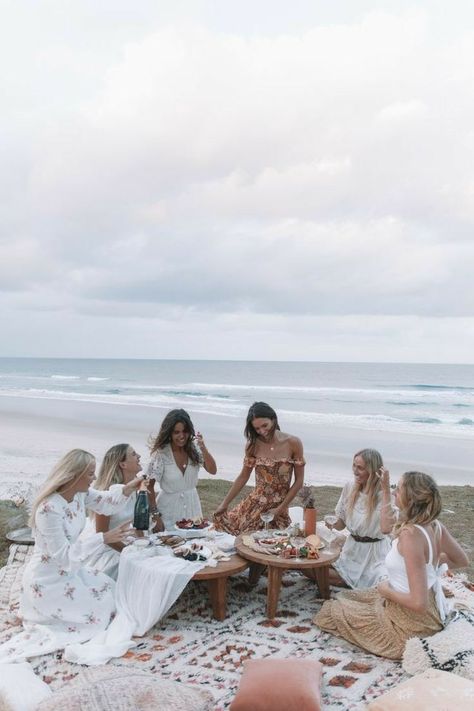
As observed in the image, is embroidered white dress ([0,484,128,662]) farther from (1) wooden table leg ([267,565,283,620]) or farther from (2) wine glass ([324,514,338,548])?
(2) wine glass ([324,514,338,548])

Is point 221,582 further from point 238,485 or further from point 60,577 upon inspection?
point 238,485

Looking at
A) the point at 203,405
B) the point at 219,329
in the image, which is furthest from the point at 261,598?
the point at 219,329

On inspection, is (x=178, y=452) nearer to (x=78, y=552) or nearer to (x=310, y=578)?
(x=78, y=552)

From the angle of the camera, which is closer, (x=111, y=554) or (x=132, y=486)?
(x=132, y=486)

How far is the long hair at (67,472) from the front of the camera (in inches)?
165

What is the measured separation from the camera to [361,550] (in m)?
5.22

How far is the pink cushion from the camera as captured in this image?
3117 millimetres

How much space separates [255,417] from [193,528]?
128cm

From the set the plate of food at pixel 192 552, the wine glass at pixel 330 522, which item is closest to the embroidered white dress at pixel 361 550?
the wine glass at pixel 330 522

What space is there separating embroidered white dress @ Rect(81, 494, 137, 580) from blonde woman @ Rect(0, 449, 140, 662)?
0.56 metres

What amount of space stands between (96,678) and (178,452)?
2.98m

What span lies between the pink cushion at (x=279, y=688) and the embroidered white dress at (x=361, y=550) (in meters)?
1.81

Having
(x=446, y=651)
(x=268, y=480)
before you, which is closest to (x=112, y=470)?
(x=268, y=480)

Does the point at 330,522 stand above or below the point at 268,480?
below
